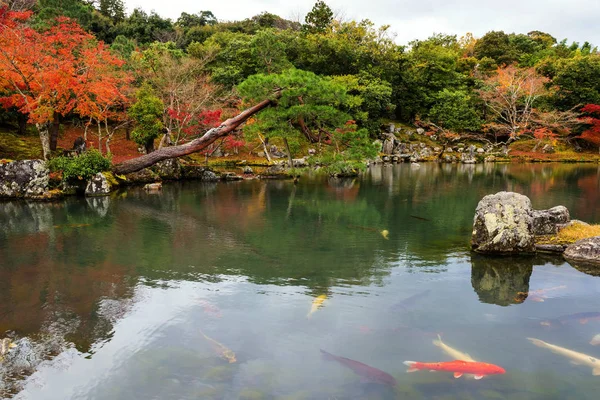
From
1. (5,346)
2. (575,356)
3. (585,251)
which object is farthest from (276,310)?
(585,251)

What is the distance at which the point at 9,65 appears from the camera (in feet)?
57.8

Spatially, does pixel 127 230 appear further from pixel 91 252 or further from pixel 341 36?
pixel 341 36

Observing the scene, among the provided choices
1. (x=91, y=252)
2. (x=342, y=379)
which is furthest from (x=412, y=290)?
(x=91, y=252)

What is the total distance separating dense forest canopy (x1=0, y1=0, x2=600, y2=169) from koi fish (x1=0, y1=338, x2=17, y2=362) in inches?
621

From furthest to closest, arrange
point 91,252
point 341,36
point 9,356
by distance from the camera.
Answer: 1. point 341,36
2. point 91,252
3. point 9,356

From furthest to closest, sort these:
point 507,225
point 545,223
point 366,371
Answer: point 545,223 → point 507,225 → point 366,371

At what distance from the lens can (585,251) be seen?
9.64m

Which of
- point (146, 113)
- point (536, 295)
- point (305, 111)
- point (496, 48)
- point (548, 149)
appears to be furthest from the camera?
point (496, 48)

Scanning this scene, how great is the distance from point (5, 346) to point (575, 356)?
8.05m

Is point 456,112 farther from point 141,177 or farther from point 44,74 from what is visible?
point 44,74

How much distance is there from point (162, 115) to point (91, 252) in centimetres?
1929

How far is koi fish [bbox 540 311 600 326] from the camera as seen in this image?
6511mm

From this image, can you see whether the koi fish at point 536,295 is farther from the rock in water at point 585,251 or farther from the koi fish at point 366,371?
the koi fish at point 366,371

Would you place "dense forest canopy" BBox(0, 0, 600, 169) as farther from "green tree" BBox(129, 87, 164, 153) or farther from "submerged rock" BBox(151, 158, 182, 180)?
"submerged rock" BBox(151, 158, 182, 180)
